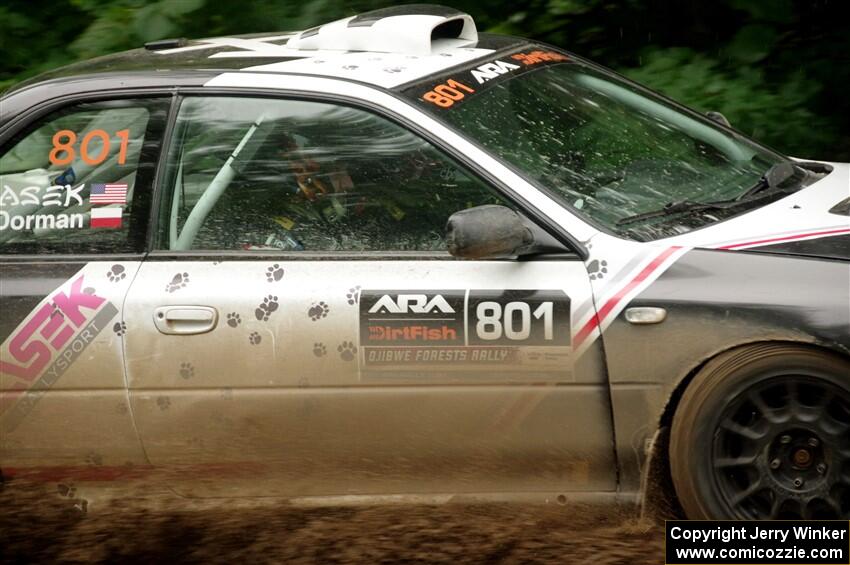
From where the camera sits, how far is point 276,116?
3.99m

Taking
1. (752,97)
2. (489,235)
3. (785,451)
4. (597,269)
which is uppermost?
(752,97)

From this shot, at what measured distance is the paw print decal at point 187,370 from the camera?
3828 millimetres

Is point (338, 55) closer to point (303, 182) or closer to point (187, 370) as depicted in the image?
point (303, 182)

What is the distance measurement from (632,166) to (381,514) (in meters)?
1.42

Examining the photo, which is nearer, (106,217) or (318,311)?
(318,311)

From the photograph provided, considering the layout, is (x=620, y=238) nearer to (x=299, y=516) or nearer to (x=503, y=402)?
(x=503, y=402)

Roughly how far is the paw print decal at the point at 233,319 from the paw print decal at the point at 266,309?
0.18 ft

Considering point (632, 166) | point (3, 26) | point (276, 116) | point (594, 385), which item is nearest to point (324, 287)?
point (276, 116)

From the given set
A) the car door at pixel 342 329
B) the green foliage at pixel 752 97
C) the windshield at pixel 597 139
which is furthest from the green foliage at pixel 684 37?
the car door at pixel 342 329

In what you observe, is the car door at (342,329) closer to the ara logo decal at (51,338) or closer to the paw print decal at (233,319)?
the paw print decal at (233,319)

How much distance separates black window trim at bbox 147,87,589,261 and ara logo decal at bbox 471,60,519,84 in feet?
1.44

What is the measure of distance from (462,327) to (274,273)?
1.98 ft

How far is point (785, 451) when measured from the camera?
358cm

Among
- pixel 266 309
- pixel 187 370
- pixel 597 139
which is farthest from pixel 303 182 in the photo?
pixel 597 139
